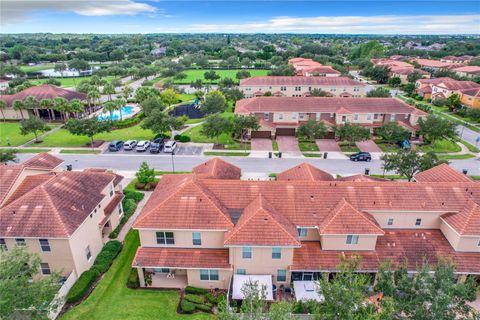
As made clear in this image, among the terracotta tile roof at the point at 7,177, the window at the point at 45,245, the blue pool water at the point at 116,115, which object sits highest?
the terracotta tile roof at the point at 7,177

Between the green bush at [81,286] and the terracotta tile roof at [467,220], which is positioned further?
A: the terracotta tile roof at [467,220]

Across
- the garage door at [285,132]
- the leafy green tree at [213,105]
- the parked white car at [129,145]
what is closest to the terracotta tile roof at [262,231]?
the parked white car at [129,145]

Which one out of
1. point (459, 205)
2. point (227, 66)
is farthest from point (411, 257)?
point (227, 66)

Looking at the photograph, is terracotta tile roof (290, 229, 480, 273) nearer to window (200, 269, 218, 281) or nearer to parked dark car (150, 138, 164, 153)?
window (200, 269, 218, 281)

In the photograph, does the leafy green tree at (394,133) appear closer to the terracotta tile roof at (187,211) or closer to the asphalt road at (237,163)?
the asphalt road at (237,163)

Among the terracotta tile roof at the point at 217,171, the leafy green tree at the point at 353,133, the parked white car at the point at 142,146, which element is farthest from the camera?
the parked white car at the point at 142,146

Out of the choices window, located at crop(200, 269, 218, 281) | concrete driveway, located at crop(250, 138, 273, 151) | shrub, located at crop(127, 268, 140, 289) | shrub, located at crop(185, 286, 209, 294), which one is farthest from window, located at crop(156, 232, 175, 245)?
concrete driveway, located at crop(250, 138, 273, 151)

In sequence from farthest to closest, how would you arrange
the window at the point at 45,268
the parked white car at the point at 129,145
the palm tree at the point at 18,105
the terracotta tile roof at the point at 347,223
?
the palm tree at the point at 18,105 → the parked white car at the point at 129,145 → the window at the point at 45,268 → the terracotta tile roof at the point at 347,223
